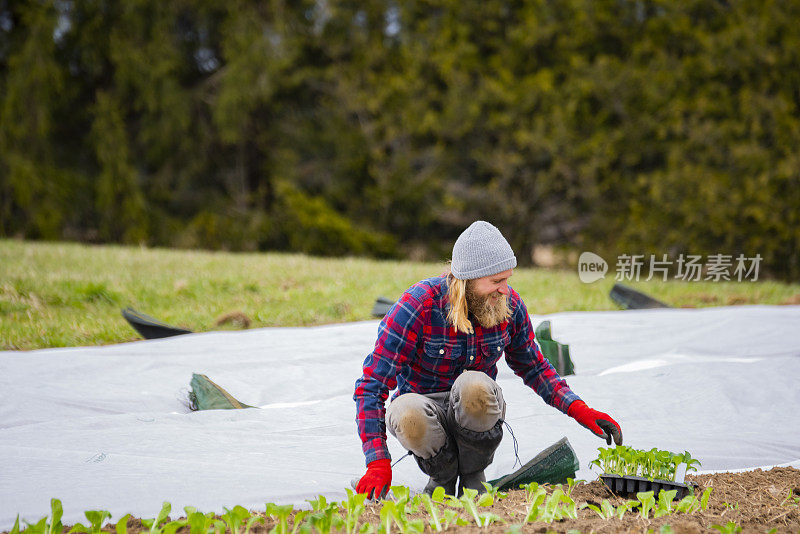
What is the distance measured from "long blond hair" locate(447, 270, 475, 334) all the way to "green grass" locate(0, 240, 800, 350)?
285 centimetres

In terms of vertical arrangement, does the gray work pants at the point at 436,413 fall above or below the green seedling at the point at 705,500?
above

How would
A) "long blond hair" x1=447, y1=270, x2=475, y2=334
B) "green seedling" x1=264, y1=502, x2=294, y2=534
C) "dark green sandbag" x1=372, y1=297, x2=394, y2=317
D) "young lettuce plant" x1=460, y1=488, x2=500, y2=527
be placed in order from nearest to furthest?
"green seedling" x1=264, y1=502, x2=294, y2=534 < "young lettuce plant" x1=460, y1=488, x2=500, y2=527 < "long blond hair" x1=447, y1=270, x2=475, y2=334 < "dark green sandbag" x1=372, y1=297, x2=394, y2=317

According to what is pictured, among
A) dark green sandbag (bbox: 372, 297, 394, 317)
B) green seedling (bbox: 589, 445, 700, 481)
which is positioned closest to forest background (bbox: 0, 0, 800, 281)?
dark green sandbag (bbox: 372, 297, 394, 317)

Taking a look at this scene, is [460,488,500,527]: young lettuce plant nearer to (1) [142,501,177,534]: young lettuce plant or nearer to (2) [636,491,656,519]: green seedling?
(2) [636,491,656,519]: green seedling

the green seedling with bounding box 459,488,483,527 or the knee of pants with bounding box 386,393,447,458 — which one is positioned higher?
the knee of pants with bounding box 386,393,447,458

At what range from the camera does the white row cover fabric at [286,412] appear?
2.20 meters

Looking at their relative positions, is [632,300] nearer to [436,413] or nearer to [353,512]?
[436,413]

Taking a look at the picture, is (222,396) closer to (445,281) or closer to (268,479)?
(268,479)

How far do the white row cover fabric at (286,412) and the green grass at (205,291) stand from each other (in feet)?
3.35

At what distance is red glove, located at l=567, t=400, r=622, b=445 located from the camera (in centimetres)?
234

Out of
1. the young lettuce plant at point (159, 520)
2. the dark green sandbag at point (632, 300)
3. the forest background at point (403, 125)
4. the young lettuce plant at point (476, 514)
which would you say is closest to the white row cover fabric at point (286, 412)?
the young lettuce plant at point (159, 520)

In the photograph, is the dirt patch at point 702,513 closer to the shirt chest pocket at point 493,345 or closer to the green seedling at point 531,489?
the green seedling at point 531,489

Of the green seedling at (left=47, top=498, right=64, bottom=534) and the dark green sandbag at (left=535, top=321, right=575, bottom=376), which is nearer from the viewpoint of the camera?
the green seedling at (left=47, top=498, right=64, bottom=534)

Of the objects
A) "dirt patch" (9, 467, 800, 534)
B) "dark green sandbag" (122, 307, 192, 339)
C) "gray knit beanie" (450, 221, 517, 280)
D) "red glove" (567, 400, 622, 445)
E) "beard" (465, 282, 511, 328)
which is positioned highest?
"gray knit beanie" (450, 221, 517, 280)
